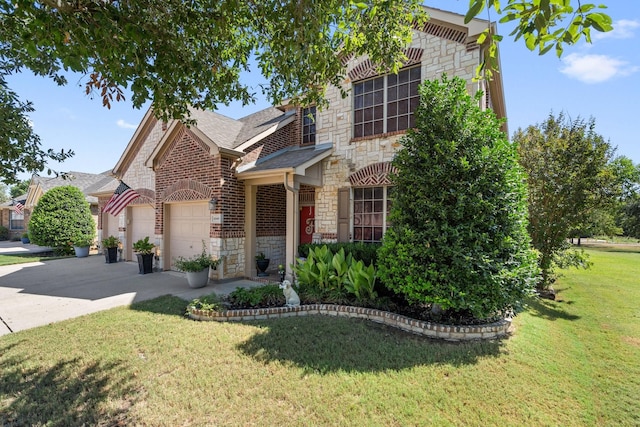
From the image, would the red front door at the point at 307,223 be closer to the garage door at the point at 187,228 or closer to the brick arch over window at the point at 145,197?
the garage door at the point at 187,228

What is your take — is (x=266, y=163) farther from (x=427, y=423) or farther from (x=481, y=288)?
(x=427, y=423)

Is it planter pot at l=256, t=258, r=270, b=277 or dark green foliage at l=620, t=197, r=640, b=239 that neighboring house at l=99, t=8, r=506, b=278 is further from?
dark green foliage at l=620, t=197, r=640, b=239

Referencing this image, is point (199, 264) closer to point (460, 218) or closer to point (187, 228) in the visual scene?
point (187, 228)

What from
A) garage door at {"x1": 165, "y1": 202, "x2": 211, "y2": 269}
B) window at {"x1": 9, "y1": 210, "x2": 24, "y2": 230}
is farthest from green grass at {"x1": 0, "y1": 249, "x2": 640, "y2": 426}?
window at {"x1": 9, "y1": 210, "x2": 24, "y2": 230}

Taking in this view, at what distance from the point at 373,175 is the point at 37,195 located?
93.2 feet

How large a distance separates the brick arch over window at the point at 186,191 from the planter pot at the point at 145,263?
2.07 meters

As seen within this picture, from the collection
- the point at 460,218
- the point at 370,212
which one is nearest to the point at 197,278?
the point at 370,212

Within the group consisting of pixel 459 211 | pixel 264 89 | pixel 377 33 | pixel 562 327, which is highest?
pixel 377 33

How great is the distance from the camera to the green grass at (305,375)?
10.1 feet

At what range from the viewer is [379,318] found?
5469 mm

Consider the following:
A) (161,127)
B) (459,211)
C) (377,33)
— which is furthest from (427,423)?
(161,127)

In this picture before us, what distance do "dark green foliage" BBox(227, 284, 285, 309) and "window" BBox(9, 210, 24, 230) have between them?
32.8 m

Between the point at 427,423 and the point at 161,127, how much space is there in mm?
13179

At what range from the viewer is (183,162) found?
33.4 ft
